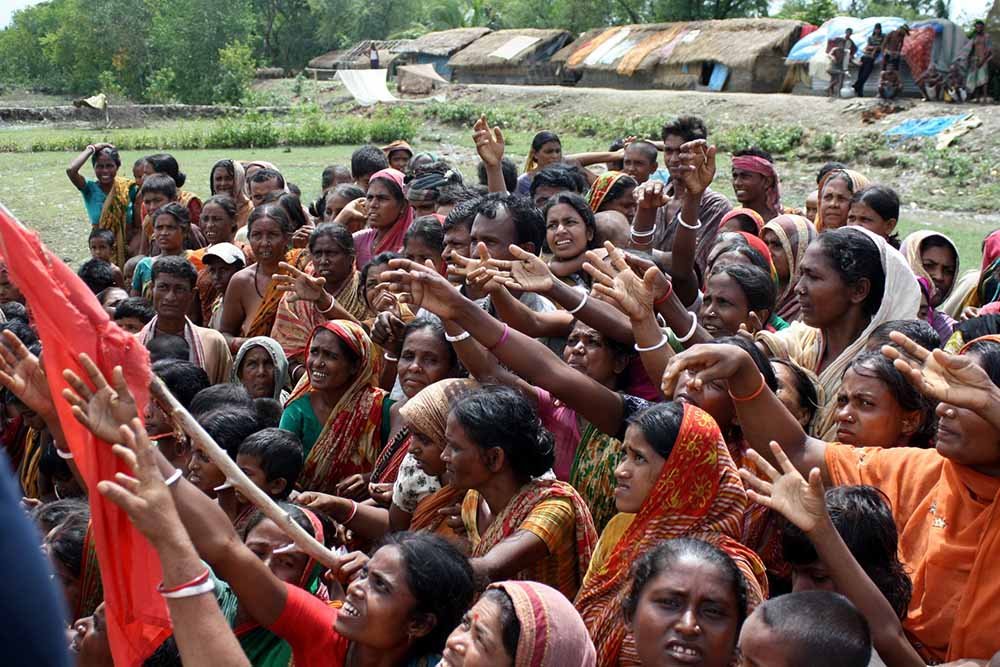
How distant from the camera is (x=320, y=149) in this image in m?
25.3

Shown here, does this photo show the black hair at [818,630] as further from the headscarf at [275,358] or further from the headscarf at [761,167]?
the headscarf at [761,167]

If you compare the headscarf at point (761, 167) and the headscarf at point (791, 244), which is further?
the headscarf at point (761, 167)

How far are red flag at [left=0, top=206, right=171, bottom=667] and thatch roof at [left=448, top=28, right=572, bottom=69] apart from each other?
34959 mm

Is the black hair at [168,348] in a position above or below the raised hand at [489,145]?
below

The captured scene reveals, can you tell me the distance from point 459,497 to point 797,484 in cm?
139

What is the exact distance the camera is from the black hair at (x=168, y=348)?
→ 217 inches

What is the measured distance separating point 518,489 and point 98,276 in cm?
488

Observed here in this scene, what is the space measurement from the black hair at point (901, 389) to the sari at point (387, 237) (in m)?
3.77

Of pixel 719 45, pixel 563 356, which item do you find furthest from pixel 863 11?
pixel 563 356

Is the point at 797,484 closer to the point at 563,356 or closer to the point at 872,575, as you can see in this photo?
the point at 872,575

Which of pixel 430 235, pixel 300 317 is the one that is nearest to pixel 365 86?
pixel 300 317

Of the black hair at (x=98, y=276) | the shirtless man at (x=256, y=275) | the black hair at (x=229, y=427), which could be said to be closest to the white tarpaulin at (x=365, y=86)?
the black hair at (x=98, y=276)

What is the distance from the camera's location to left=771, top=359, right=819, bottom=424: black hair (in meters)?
3.87

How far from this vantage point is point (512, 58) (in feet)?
120
